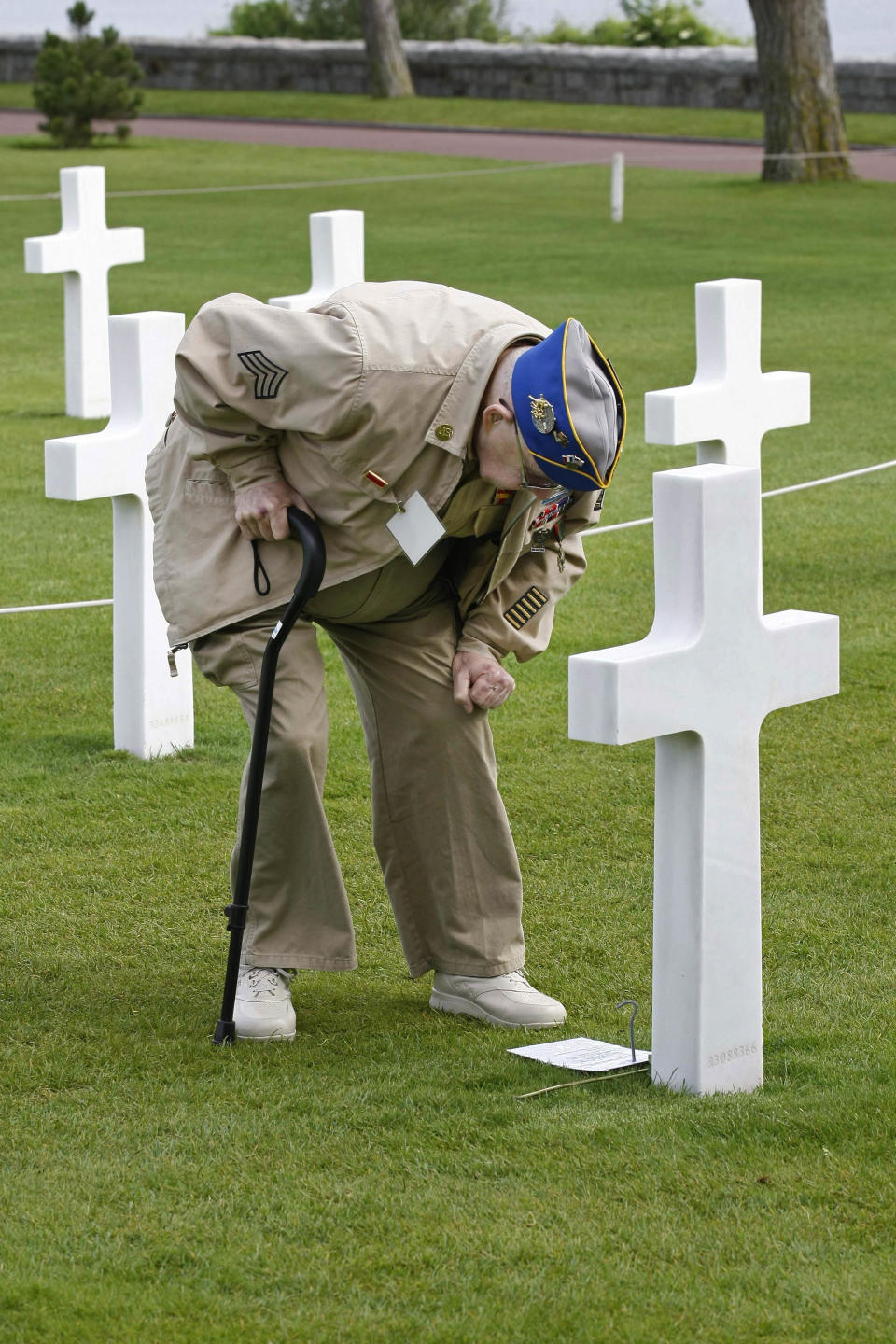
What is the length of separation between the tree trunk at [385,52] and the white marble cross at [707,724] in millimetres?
31078

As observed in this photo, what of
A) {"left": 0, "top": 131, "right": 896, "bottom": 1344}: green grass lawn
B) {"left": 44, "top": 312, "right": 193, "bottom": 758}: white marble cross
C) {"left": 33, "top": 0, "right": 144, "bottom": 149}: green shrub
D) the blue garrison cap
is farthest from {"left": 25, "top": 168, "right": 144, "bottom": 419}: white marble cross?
{"left": 33, "top": 0, "right": 144, "bottom": 149}: green shrub

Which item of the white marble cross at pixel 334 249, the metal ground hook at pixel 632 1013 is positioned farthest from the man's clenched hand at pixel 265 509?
the white marble cross at pixel 334 249

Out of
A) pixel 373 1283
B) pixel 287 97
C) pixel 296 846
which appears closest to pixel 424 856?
pixel 296 846

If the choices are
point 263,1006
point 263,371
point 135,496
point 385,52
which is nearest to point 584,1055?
point 263,1006

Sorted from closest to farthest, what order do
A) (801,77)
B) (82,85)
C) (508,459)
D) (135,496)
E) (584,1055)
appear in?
(508,459), (584,1055), (135,496), (801,77), (82,85)

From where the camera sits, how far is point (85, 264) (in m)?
9.76

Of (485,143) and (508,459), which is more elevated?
(485,143)

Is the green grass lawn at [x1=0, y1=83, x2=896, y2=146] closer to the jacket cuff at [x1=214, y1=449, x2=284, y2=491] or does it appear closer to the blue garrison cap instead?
the jacket cuff at [x1=214, y1=449, x2=284, y2=491]

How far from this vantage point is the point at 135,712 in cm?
525

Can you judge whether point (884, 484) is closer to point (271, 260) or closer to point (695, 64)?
point (271, 260)

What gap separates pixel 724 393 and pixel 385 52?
29.9 metres

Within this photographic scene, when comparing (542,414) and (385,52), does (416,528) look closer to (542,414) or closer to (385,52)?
(542,414)

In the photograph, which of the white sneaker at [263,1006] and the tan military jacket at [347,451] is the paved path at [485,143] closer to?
the tan military jacket at [347,451]

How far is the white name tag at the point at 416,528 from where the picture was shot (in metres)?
3.29
